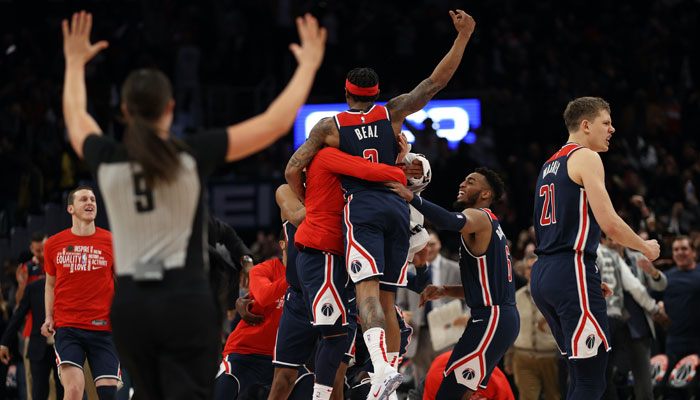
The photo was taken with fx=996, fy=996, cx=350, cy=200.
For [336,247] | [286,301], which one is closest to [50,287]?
[286,301]

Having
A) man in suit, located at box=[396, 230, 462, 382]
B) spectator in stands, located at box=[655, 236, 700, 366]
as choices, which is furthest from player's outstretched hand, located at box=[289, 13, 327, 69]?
spectator in stands, located at box=[655, 236, 700, 366]

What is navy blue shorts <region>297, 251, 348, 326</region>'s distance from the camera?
7562 mm

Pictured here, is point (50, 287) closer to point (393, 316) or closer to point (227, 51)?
point (393, 316)

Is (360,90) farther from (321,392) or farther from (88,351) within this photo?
(88,351)

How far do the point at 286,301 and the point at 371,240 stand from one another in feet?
3.88

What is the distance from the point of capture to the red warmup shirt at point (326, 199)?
7555 mm

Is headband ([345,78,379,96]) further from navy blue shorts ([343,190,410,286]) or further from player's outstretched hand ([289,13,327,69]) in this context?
player's outstretched hand ([289,13,327,69])

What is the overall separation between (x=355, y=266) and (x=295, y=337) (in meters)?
0.99

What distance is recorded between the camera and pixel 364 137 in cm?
762

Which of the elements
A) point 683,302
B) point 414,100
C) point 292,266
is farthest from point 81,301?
point 683,302

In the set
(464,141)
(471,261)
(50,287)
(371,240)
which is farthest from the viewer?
(464,141)

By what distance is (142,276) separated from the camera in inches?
186

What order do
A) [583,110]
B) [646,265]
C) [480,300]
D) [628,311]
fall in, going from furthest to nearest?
1. [628,311]
2. [646,265]
3. [480,300]
4. [583,110]

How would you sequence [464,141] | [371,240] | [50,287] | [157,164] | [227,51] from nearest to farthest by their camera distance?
1. [157,164]
2. [371,240]
3. [50,287]
4. [464,141]
5. [227,51]
